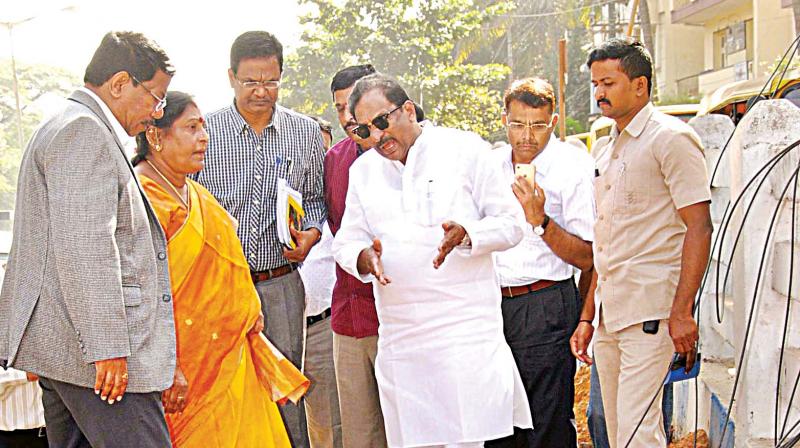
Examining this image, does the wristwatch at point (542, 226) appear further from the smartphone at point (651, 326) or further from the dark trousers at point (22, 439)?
the dark trousers at point (22, 439)

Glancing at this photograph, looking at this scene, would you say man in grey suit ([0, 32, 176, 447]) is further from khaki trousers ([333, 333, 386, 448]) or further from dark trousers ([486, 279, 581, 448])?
dark trousers ([486, 279, 581, 448])

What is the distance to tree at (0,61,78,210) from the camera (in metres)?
35.0

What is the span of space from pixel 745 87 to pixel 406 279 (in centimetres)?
981

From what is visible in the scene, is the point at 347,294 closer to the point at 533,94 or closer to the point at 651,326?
the point at 533,94

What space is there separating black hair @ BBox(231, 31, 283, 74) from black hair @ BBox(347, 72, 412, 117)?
2.49 feet

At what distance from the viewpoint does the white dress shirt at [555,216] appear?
15.6ft

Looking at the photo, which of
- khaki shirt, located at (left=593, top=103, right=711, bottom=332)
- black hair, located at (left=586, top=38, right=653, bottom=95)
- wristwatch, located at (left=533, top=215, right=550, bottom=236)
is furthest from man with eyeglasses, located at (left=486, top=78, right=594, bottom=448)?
black hair, located at (left=586, top=38, right=653, bottom=95)

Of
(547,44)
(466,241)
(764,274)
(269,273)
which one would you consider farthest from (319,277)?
(547,44)

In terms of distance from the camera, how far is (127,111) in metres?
3.48

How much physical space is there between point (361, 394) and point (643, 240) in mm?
1507

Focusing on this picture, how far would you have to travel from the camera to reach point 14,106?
36.2m

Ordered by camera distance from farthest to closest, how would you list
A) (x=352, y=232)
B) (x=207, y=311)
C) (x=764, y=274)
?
(x=352, y=232) → (x=207, y=311) → (x=764, y=274)

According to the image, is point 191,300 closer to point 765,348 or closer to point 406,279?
point 406,279

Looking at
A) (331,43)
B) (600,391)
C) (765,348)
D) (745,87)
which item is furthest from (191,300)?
(331,43)
